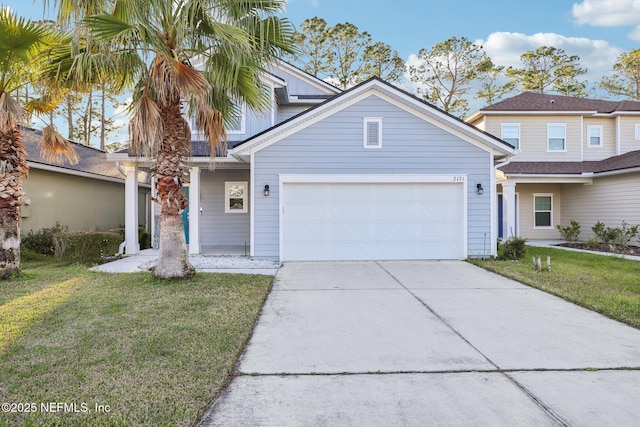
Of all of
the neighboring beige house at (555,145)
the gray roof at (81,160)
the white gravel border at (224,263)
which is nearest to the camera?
the white gravel border at (224,263)

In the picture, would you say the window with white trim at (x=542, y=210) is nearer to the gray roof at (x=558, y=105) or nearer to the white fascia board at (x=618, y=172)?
the white fascia board at (x=618, y=172)

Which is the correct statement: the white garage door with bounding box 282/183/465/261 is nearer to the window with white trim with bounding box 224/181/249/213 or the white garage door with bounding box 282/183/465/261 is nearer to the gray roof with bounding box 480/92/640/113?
the window with white trim with bounding box 224/181/249/213

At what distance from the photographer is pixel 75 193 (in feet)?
43.0

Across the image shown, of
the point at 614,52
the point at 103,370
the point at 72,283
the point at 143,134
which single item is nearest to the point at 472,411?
the point at 103,370

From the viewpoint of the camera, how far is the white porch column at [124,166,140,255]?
10750 mm

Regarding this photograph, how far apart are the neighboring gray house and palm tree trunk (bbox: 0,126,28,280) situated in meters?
2.94

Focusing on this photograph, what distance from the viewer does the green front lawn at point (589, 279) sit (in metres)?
5.60

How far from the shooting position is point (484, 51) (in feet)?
78.2

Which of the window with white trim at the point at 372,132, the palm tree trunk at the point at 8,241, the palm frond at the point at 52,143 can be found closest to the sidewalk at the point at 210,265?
the palm tree trunk at the point at 8,241

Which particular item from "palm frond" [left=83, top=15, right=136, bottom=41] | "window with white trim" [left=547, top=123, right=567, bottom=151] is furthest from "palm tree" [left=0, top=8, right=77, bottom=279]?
"window with white trim" [left=547, top=123, right=567, bottom=151]

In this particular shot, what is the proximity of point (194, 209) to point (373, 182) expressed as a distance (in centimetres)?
525

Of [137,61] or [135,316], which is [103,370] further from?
[137,61]

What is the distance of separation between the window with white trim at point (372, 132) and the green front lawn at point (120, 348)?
5.22 m

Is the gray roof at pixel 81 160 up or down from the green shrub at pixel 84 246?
up
